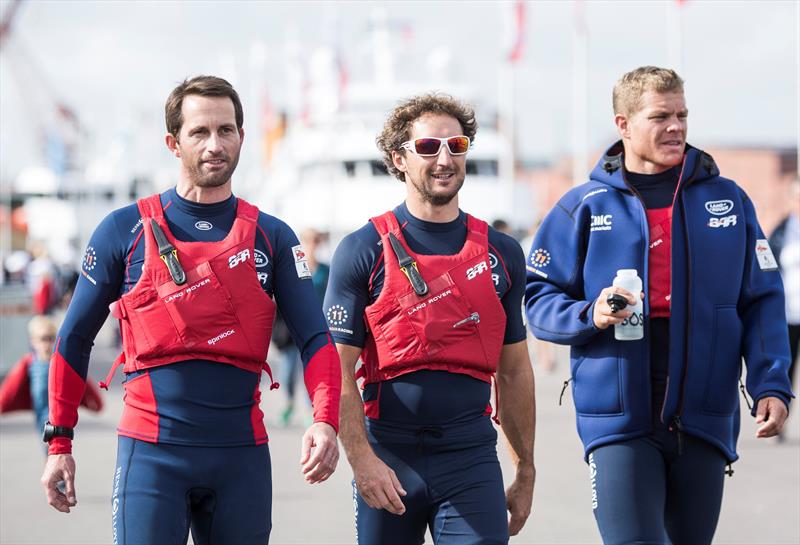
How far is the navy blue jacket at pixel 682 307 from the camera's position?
4.84 metres

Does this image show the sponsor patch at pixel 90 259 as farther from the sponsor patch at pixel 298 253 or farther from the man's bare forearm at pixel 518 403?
the man's bare forearm at pixel 518 403

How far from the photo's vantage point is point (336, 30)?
40250 millimetres

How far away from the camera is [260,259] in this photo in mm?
4477

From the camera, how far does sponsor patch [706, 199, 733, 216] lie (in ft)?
16.4

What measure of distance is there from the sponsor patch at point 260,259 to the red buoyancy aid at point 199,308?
22mm

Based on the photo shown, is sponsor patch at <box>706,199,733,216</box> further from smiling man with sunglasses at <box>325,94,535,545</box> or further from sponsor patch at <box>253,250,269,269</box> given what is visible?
sponsor patch at <box>253,250,269,269</box>

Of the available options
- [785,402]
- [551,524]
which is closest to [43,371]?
[551,524]

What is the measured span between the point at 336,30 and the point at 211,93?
36347mm

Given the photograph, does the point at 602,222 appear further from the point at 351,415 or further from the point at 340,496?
the point at 340,496

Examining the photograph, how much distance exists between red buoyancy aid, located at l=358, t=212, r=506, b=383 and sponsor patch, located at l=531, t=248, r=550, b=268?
419mm

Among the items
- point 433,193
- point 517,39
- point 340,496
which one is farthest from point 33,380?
point 517,39

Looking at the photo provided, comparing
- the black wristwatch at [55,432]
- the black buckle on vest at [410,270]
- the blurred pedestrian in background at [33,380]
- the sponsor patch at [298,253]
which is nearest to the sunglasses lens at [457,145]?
the black buckle on vest at [410,270]

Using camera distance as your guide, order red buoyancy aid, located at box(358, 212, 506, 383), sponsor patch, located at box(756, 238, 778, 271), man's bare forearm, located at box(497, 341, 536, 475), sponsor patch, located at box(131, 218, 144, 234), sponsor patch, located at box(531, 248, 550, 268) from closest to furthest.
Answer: sponsor patch, located at box(131, 218, 144, 234), red buoyancy aid, located at box(358, 212, 506, 383), man's bare forearm, located at box(497, 341, 536, 475), sponsor patch, located at box(756, 238, 778, 271), sponsor patch, located at box(531, 248, 550, 268)

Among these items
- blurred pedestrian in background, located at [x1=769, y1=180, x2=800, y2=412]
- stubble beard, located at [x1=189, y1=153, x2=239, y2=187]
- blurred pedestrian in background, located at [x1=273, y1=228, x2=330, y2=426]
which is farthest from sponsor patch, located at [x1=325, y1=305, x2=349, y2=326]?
blurred pedestrian in background, located at [x1=273, y1=228, x2=330, y2=426]
